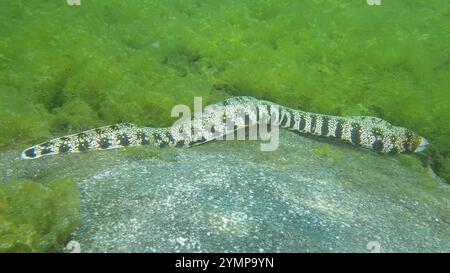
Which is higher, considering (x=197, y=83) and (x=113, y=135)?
(x=197, y=83)

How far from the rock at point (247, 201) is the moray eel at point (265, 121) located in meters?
0.39

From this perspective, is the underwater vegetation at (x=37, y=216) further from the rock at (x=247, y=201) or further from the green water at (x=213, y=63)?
the green water at (x=213, y=63)

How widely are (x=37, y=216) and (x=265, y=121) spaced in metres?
4.63

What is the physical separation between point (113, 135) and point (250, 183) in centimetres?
238

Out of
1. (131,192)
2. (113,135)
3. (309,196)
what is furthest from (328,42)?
(131,192)

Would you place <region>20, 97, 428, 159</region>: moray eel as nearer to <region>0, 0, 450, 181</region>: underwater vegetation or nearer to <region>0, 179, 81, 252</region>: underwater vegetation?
<region>0, 0, 450, 181</region>: underwater vegetation

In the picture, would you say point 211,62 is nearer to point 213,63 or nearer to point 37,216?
point 213,63

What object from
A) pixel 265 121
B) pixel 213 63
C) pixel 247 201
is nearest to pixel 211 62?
pixel 213 63

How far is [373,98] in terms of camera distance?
24.6 ft

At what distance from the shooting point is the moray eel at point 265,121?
18.7ft

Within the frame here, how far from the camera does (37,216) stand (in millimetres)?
3154

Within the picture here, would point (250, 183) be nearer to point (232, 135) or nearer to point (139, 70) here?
point (232, 135)

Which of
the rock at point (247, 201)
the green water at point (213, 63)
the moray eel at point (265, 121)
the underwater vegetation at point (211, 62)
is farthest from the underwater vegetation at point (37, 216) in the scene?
the underwater vegetation at point (211, 62)

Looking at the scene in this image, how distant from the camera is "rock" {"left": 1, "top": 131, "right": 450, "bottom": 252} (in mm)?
3344
